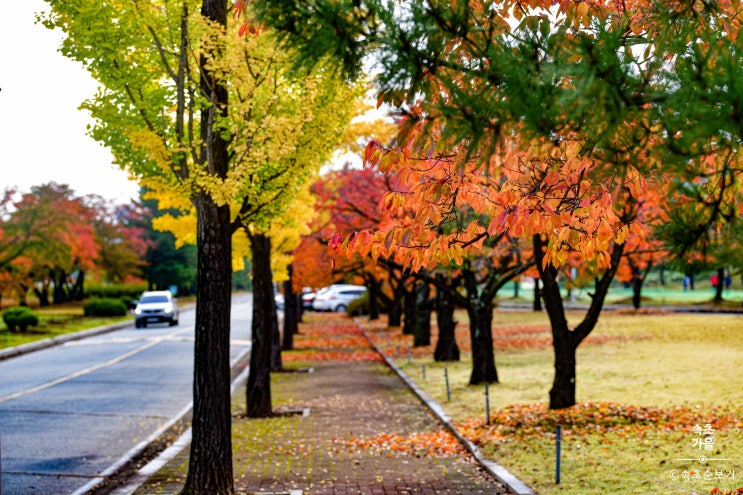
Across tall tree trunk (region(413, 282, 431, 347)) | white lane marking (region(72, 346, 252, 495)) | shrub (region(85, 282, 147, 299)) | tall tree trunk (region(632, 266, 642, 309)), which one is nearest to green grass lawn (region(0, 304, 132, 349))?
tall tree trunk (region(413, 282, 431, 347))

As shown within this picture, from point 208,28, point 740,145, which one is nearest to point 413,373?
point 208,28

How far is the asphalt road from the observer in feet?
34.5

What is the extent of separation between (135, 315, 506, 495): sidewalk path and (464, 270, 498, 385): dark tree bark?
1.61m

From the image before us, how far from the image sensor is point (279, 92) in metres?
10.2

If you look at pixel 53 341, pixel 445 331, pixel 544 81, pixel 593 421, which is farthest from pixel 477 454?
pixel 53 341

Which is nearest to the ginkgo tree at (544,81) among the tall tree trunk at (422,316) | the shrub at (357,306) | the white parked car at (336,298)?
the tall tree trunk at (422,316)

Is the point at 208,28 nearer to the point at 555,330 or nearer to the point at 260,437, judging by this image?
the point at 260,437

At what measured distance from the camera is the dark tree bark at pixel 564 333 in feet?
42.7

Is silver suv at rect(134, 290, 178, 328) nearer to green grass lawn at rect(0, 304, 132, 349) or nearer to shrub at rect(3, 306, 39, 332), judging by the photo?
green grass lawn at rect(0, 304, 132, 349)

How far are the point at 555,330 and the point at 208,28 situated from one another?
758cm

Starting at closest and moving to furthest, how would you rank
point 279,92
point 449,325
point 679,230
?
point 679,230
point 279,92
point 449,325

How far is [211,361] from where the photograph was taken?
28.4 ft

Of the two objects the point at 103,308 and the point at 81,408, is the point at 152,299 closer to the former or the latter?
the point at 103,308

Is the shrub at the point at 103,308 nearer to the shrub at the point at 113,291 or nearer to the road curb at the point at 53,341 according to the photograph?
the road curb at the point at 53,341
